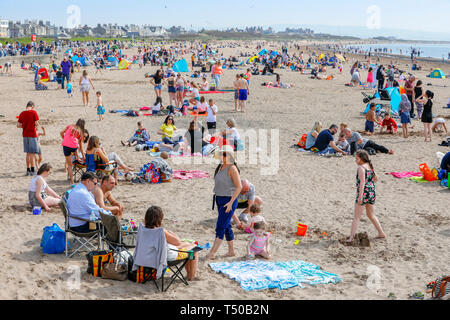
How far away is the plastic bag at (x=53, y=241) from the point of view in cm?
636

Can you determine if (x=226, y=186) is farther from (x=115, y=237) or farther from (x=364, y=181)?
(x=364, y=181)

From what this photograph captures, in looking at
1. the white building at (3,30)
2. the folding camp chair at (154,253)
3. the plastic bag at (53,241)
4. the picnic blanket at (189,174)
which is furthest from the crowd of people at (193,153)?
the white building at (3,30)

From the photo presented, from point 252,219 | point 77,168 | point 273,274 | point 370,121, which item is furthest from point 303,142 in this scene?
point 273,274

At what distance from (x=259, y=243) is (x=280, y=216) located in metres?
1.89

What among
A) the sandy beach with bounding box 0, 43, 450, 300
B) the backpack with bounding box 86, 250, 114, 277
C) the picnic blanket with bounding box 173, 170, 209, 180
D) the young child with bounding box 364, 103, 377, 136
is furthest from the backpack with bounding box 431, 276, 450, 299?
the young child with bounding box 364, 103, 377, 136

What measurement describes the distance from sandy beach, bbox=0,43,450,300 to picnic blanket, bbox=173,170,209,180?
26 centimetres

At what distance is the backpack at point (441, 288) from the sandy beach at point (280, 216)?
340 millimetres

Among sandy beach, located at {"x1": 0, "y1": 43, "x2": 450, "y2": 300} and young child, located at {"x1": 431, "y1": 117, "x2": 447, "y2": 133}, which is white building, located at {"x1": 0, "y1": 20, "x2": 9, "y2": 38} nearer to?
sandy beach, located at {"x1": 0, "y1": 43, "x2": 450, "y2": 300}

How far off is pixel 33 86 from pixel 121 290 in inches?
1010

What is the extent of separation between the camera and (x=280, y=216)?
838 centimetres
